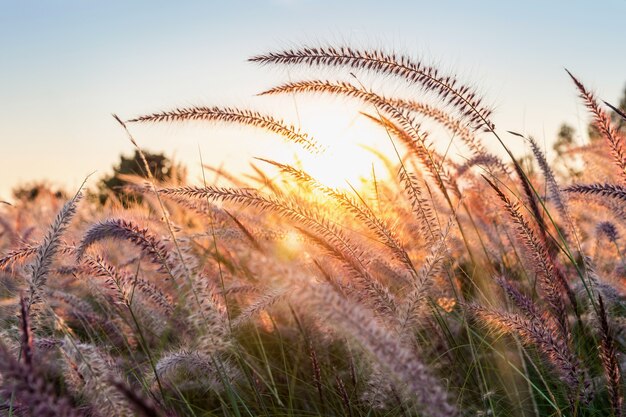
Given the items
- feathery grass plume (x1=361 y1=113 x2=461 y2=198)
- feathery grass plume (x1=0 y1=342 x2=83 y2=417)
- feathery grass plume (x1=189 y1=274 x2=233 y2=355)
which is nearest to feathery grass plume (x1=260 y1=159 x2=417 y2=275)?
feathery grass plume (x1=361 y1=113 x2=461 y2=198)

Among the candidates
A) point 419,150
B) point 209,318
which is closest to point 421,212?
point 419,150

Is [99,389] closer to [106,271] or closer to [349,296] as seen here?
[106,271]

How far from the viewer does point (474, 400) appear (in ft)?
7.95

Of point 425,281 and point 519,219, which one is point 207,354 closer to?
point 425,281

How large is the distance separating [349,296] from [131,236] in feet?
2.42

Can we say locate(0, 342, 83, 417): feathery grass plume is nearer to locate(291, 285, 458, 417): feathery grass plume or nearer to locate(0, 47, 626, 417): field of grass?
locate(0, 47, 626, 417): field of grass

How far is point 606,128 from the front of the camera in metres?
2.09

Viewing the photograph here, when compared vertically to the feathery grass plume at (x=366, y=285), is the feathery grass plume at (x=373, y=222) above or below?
above

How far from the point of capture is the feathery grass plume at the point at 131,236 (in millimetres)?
1774

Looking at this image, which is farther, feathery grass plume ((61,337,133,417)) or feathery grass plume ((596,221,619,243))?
feathery grass plume ((596,221,619,243))

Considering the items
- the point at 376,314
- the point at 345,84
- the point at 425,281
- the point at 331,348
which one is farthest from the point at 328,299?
the point at 331,348

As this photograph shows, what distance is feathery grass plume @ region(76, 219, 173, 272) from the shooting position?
69.9 inches

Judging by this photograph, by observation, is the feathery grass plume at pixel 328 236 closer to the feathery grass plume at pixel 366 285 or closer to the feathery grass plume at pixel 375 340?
the feathery grass plume at pixel 366 285

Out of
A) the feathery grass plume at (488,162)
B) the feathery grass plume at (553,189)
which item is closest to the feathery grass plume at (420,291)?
the feathery grass plume at (488,162)
